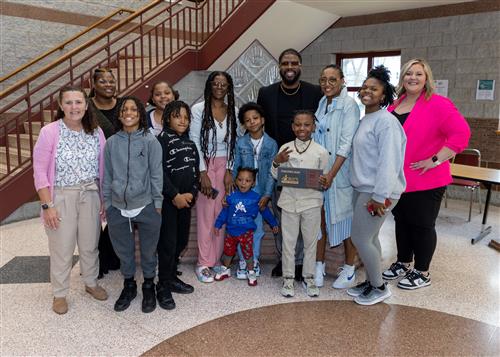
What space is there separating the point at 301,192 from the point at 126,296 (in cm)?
131

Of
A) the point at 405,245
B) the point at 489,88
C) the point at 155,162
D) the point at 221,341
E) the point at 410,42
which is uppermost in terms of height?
the point at 410,42

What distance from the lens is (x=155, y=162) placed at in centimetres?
240

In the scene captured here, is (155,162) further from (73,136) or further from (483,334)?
(483,334)

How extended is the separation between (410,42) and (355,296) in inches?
188

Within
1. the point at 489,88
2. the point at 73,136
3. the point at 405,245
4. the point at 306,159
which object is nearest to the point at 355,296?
the point at 405,245

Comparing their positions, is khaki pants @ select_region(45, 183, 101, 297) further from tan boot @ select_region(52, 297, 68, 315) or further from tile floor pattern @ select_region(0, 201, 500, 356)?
tile floor pattern @ select_region(0, 201, 500, 356)

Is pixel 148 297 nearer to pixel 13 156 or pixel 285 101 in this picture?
pixel 285 101

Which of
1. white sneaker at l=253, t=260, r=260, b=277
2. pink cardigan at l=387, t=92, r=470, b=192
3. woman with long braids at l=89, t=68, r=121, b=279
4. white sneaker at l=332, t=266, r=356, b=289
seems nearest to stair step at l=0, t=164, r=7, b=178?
woman with long braids at l=89, t=68, r=121, b=279

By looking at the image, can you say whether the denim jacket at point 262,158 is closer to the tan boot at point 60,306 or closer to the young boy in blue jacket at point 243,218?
the young boy in blue jacket at point 243,218

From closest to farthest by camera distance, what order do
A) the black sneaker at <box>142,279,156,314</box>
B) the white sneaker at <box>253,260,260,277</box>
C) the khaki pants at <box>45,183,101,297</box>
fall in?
the khaki pants at <box>45,183,101,297</box> < the black sneaker at <box>142,279,156,314</box> < the white sneaker at <box>253,260,260,277</box>

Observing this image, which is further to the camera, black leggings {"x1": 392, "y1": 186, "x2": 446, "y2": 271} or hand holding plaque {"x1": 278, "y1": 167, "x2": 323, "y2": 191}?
black leggings {"x1": 392, "y1": 186, "x2": 446, "y2": 271}

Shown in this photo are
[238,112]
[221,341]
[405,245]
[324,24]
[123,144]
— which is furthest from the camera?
[324,24]

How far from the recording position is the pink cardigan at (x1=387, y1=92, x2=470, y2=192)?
2646mm

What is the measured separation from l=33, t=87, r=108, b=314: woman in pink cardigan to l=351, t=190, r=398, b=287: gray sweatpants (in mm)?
1625
